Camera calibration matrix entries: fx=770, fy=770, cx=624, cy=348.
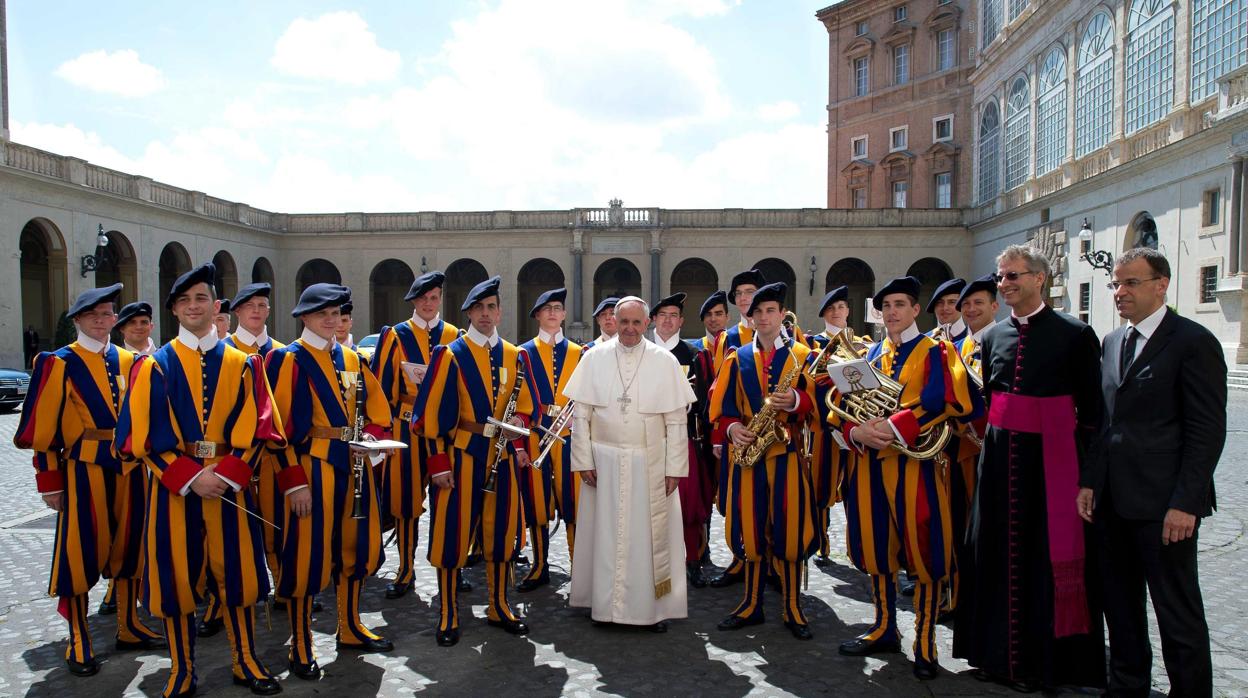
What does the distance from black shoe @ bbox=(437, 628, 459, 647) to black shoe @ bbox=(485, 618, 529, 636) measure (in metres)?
0.34

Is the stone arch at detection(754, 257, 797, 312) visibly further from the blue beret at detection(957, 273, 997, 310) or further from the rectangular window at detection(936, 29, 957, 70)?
the blue beret at detection(957, 273, 997, 310)

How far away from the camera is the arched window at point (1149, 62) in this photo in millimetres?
21109

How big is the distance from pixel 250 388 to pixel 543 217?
30.8 meters

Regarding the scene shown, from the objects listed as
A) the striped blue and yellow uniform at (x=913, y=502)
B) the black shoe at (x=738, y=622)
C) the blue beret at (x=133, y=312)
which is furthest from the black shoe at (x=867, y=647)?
the blue beret at (x=133, y=312)

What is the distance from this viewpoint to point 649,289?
111 ft

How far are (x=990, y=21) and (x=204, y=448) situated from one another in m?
38.4

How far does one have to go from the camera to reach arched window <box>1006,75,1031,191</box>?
29953 mm

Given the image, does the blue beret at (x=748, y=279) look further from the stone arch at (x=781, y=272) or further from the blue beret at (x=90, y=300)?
the stone arch at (x=781, y=272)

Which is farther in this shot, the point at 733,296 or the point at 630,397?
the point at 733,296

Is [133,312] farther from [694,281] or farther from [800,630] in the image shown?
[694,281]

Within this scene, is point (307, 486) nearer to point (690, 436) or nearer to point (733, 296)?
point (690, 436)

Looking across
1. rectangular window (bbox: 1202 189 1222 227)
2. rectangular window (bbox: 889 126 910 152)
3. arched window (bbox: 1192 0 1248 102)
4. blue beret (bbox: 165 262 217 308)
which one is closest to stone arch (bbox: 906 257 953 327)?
rectangular window (bbox: 889 126 910 152)

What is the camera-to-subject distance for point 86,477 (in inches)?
184

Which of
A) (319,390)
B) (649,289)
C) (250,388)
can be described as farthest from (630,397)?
(649,289)
